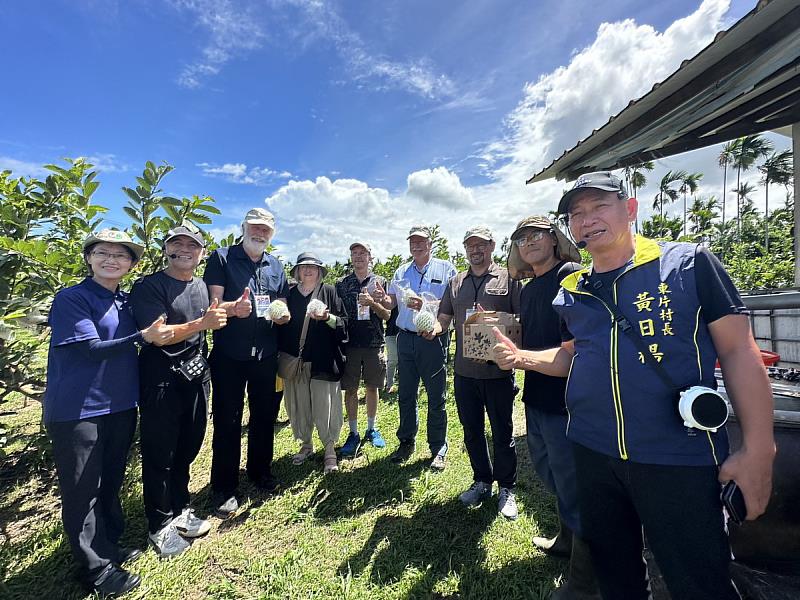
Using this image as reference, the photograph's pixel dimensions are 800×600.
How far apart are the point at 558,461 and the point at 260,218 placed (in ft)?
9.91

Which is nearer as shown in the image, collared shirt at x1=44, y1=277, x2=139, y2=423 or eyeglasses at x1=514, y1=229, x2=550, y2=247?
collared shirt at x1=44, y1=277, x2=139, y2=423

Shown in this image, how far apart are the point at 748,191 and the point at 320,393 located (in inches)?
2208

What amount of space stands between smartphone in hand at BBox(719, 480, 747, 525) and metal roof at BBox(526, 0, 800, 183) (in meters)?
2.07

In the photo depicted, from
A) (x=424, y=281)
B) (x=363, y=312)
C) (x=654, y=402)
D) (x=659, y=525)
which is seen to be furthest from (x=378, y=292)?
(x=659, y=525)

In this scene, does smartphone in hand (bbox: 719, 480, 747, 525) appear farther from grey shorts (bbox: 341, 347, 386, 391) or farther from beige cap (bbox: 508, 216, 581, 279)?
grey shorts (bbox: 341, 347, 386, 391)

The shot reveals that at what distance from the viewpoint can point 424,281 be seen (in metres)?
4.12

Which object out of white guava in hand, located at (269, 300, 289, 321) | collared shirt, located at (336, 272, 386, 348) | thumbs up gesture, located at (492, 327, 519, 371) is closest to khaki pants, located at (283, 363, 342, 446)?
collared shirt, located at (336, 272, 386, 348)

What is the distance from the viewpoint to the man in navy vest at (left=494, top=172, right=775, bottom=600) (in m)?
1.28

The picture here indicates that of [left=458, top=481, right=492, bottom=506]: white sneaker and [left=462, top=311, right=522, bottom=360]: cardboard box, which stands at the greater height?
[left=462, top=311, right=522, bottom=360]: cardboard box

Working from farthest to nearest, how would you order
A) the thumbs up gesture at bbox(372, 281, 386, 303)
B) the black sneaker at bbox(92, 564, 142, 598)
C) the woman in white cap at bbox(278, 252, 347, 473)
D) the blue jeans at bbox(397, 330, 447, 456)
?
the thumbs up gesture at bbox(372, 281, 386, 303), the blue jeans at bbox(397, 330, 447, 456), the woman in white cap at bbox(278, 252, 347, 473), the black sneaker at bbox(92, 564, 142, 598)

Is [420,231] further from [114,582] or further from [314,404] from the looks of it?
[114,582]

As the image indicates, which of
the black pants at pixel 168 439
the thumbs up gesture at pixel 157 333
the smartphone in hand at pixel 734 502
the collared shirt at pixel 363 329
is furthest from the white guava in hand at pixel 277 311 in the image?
the smartphone in hand at pixel 734 502

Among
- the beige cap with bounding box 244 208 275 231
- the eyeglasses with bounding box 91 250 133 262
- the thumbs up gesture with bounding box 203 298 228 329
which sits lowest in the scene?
the thumbs up gesture with bounding box 203 298 228 329

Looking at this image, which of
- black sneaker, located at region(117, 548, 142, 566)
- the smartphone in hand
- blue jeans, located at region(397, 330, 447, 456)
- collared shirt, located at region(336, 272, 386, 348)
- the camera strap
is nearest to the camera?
the smartphone in hand
